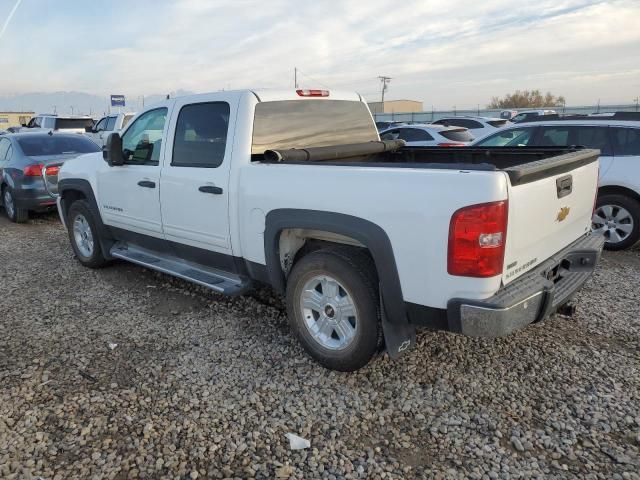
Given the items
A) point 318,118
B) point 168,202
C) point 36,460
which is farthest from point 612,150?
point 36,460

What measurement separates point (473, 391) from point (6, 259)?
20.1 ft

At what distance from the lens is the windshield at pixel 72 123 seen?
710 inches

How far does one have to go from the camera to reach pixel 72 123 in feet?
60.1

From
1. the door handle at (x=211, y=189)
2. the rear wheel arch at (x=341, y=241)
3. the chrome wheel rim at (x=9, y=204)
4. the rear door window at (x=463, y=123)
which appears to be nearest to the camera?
the rear wheel arch at (x=341, y=241)

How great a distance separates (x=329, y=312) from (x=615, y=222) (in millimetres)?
4727

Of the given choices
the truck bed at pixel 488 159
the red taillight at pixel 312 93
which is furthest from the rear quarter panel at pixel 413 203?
the red taillight at pixel 312 93

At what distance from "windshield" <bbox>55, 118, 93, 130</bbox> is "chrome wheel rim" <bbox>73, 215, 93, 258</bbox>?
1409 cm

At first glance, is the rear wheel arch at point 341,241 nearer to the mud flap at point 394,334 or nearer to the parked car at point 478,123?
the mud flap at point 394,334

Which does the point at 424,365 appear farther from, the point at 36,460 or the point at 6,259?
the point at 6,259

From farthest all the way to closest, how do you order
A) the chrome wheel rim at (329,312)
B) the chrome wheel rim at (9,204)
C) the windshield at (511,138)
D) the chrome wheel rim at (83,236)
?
the chrome wheel rim at (9,204)
the windshield at (511,138)
the chrome wheel rim at (83,236)
the chrome wheel rim at (329,312)

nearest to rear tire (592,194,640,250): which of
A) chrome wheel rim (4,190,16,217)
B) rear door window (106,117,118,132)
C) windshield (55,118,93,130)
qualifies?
chrome wheel rim (4,190,16,217)

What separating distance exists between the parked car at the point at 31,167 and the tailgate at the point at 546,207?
7831 millimetres

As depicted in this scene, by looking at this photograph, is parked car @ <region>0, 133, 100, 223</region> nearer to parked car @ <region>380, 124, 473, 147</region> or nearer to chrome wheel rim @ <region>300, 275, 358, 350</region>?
chrome wheel rim @ <region>300, 275, 358, 350</region>

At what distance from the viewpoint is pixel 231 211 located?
3.82 meters
